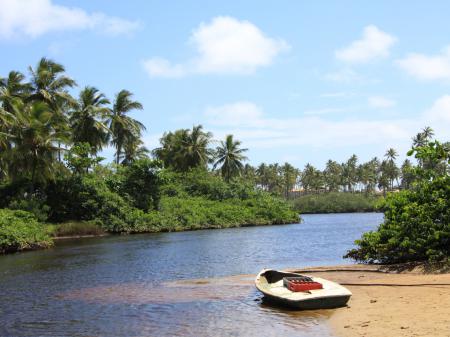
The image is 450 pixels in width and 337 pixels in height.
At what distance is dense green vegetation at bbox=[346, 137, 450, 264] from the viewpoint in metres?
18.0

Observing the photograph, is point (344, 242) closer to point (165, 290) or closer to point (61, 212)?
point (165, 290)

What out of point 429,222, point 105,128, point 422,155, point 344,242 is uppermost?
point 105,128

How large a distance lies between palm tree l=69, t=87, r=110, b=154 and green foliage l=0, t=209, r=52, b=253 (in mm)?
17611

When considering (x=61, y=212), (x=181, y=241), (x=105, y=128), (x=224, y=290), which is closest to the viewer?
(x=224, y=290)

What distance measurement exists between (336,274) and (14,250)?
22.5m

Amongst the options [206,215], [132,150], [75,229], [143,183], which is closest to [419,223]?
[75,229]

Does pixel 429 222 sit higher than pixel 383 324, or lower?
higher

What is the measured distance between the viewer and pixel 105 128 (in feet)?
174

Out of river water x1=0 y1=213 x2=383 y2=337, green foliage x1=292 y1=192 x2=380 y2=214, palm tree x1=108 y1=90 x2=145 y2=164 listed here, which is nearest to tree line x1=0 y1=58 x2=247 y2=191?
palm tree x1=108 y1=90 x2=145 y2=164

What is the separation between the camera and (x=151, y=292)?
17.3 metres

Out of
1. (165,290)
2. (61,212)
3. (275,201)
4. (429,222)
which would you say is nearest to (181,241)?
(61,212)

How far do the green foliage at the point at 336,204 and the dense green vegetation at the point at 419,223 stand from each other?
97.1m

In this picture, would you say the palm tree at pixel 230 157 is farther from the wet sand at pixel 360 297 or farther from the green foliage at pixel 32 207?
the wet sand at pixel 360 297

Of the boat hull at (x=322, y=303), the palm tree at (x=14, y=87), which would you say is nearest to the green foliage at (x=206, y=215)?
the palm tree at (x=14, y=87)
